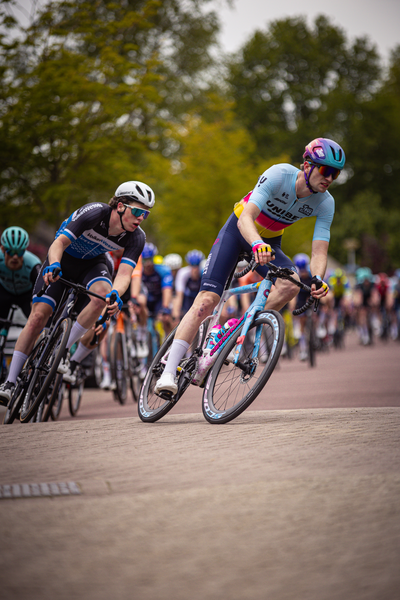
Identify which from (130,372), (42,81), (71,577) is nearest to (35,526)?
(71,577)

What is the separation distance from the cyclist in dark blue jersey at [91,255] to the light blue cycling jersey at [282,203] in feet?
3.82

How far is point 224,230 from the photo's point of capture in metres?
5.79

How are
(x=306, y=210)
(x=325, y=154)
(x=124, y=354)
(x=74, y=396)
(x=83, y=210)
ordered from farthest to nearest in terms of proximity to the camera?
(x=124, y=354) < (x=74, y=396) < (x=83, y=210) < (x=306, y=210) < (x=325, y=154)

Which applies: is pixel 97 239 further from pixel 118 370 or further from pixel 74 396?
pixel 118 370

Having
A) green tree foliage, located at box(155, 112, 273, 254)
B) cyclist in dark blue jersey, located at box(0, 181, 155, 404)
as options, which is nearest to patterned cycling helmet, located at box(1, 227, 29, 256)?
cyclist in dark blue jersey, located at box(0, 181, 155, 404)

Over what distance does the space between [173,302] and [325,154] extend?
8.63 m

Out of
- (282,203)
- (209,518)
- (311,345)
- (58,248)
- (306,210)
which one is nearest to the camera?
(209,518)

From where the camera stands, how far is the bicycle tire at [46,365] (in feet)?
21.1

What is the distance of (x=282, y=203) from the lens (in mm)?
5605

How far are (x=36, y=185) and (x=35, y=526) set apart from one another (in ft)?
56.1

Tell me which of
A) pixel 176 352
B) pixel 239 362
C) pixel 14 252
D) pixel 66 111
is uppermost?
pixel 66 111

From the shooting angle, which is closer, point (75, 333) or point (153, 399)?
point (153, 399)

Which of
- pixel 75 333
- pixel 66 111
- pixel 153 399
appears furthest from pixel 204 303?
pixel 66 111

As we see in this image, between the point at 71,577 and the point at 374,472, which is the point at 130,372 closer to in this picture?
the point at 374,472
